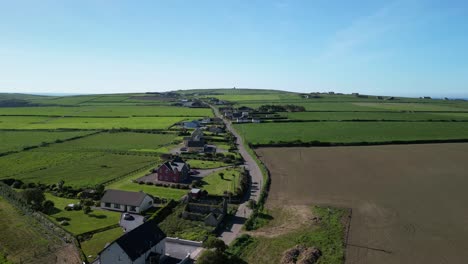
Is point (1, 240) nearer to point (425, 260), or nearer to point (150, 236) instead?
point (150, 236)

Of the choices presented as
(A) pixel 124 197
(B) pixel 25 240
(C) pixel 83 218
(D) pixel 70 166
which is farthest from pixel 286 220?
(D) pixel 70 166

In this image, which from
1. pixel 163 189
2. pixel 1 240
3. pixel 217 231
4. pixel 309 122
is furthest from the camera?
pixel 309 122

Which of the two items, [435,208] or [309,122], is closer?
[435,208]

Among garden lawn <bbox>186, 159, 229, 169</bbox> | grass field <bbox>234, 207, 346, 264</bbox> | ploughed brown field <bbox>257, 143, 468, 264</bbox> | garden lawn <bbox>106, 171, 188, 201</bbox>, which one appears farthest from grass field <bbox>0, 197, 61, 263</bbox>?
garden lawn <bbox>186, 159, 229, 169</bbox>

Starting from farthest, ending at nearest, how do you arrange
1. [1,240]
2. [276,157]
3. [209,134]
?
[209,134] → [276,157] → [1,240]

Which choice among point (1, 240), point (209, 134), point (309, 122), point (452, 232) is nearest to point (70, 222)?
point (1, 240)

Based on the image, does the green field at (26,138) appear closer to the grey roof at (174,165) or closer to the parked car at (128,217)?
the grey roof at (174,165)

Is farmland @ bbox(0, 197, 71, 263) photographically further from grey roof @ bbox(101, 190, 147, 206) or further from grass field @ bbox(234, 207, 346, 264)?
grass field @ bbox(234, 207, 346, 264)
